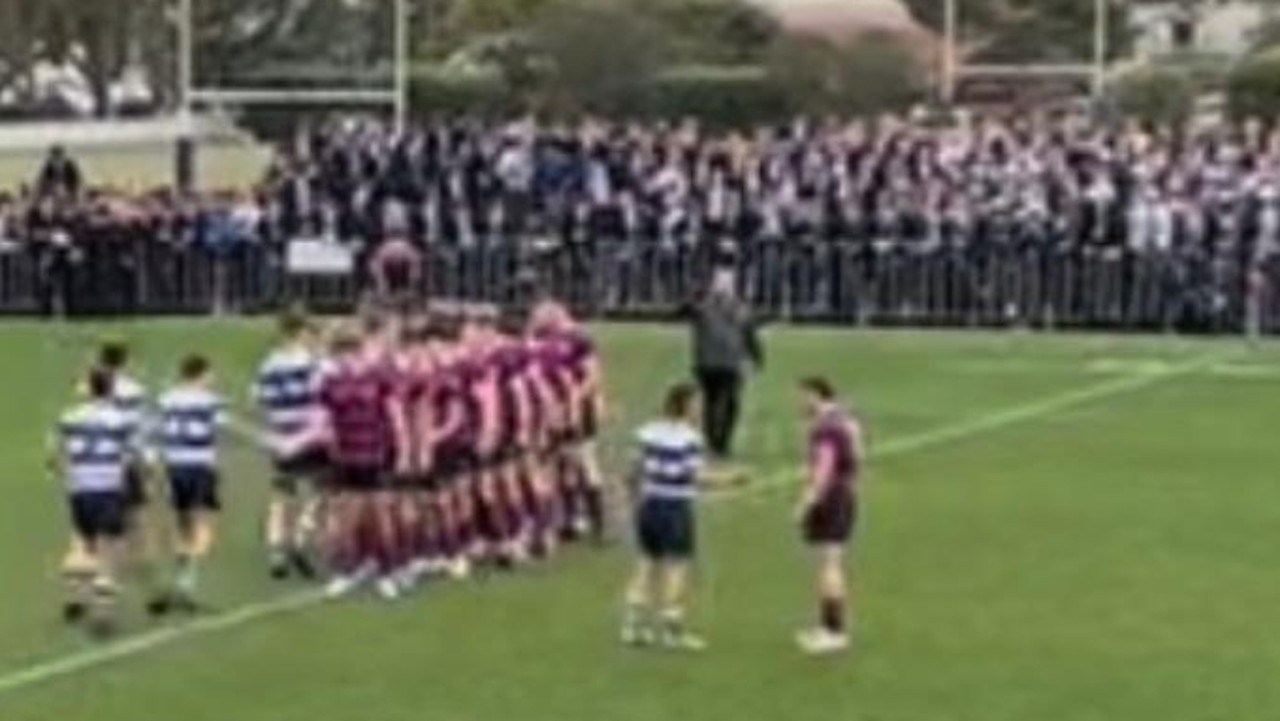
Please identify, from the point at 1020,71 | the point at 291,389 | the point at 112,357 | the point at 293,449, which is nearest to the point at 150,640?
Result: the point at 112,357

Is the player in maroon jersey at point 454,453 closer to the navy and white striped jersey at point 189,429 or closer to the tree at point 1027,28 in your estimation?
the navy and white striped jersey at point 189,429

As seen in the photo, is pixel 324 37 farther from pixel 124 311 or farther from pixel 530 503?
pixel 530 503

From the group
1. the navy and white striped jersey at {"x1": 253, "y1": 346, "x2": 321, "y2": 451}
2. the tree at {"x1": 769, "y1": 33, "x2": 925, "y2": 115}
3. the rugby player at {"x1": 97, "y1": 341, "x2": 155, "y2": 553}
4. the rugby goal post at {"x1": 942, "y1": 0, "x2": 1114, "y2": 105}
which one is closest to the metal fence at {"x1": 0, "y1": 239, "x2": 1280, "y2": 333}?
the rugby goal post at {"x1": 942, "y1": 0, "x2": 1114, "y2": 105}

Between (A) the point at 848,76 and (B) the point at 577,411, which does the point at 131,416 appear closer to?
(B) the point at 577,411

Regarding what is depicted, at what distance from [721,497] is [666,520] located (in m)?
8.17

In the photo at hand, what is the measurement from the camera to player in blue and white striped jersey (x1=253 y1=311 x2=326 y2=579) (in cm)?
2572

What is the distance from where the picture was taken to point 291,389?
85.6 ft

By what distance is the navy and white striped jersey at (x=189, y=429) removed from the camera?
24266 millimetres

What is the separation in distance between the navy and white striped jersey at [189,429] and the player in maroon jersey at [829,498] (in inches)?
161

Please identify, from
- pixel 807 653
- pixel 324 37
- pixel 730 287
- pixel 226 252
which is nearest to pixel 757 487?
pixel 730 287

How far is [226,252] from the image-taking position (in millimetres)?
50750

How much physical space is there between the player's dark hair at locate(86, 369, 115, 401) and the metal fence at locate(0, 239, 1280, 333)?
956 inches

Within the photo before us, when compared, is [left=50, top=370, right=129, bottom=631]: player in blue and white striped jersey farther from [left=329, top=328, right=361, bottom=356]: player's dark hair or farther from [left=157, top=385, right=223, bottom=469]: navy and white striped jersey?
[left=329, top=328, right=361, bottom=356]: player's dark hair

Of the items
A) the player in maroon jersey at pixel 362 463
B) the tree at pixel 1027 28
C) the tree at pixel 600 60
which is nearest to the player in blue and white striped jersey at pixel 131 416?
the player in maroon jersey at pixel 362 463
